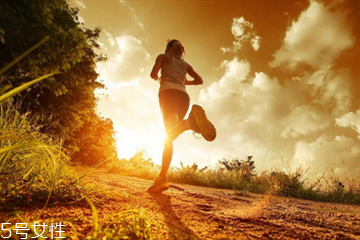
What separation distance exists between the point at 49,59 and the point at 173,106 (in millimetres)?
5599

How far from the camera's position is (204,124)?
2.62m

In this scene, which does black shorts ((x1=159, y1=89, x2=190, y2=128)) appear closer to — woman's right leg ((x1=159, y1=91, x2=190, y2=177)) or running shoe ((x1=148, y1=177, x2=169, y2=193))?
woman's right leg ((x1=159, y1=91, x2=190, y2=177))

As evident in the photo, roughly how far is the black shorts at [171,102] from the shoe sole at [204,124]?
33 cm

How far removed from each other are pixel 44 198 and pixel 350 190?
6.93 m

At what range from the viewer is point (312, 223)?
1.58 m

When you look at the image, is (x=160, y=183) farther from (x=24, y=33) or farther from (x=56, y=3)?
(x=56, y=3)

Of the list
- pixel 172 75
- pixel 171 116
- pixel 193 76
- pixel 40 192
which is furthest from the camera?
pixel 193 76

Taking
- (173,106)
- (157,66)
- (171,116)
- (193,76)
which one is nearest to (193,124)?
(171,116)

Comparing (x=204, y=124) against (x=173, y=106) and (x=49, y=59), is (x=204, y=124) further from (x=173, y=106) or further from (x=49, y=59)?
(x=49, y=59)

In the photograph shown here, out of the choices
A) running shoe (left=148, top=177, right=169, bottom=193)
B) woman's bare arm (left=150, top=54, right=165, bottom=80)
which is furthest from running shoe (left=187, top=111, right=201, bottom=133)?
woman's bare arm (left=150, top=54, right=165, bottom=80)

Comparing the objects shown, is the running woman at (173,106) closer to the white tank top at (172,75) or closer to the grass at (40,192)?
the white tank top at (172,75)

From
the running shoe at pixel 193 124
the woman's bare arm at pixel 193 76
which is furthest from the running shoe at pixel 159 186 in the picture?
the woman's bare arm at pixel 193 76

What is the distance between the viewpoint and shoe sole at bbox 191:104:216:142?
259cm

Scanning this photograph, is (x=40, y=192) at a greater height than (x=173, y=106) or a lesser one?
lesser
